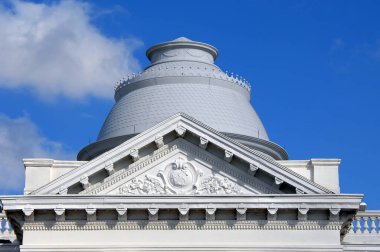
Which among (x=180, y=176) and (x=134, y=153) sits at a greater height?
(x=134, y=153)

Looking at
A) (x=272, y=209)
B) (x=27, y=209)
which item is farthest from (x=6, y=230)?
(x=272, y=209)

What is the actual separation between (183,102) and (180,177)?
10897 millimetres

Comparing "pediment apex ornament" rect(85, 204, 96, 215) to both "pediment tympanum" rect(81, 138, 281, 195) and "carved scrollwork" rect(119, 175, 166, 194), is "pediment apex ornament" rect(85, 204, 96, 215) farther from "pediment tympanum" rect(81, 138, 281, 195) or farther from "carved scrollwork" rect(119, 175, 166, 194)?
"carved scrollwork" rect(119, 175, 166, 194)

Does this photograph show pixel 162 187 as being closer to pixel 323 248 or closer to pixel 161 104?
pixel 323 248

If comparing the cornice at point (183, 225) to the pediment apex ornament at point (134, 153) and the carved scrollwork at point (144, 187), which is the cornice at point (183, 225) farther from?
the pediment apex ornament at point (134, 153)

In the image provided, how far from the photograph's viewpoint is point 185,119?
48219mm

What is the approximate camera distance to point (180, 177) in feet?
158

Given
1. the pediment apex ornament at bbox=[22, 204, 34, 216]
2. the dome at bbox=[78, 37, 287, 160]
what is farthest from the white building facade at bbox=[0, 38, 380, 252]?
the dome at bbox=[78, 37, 287, 160]

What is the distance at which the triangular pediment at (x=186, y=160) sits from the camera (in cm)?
4756

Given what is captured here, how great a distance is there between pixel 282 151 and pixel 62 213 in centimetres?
1582

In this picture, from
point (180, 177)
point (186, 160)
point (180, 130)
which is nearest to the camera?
point (180, 177)

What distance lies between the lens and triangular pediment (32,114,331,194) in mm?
47562

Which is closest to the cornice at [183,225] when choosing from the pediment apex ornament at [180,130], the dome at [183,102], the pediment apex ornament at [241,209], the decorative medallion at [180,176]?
the pediment apex ornament at [241,209]

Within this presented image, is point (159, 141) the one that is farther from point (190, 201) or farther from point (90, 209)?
point (90, 209)
